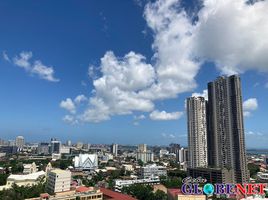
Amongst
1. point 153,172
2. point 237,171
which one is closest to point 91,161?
point 153,172

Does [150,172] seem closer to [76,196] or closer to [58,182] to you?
[58,182]

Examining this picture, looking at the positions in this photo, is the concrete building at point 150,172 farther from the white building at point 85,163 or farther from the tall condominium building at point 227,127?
the white building at point 85,163

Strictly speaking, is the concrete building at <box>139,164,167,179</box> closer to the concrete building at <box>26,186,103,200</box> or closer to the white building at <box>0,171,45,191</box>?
the white building at <box>0,171,45,191</box>

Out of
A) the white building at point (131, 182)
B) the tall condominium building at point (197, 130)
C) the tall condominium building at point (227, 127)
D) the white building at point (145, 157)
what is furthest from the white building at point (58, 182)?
the white building at point (145, 157)

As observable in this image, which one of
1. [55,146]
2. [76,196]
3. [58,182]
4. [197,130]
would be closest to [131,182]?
[58,182]

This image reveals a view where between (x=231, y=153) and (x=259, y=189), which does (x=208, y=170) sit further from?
(x=259, y=189)

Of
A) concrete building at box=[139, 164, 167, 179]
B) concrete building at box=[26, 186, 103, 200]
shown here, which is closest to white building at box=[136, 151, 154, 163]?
concrete building at box=[139, 164, 167, 179]
